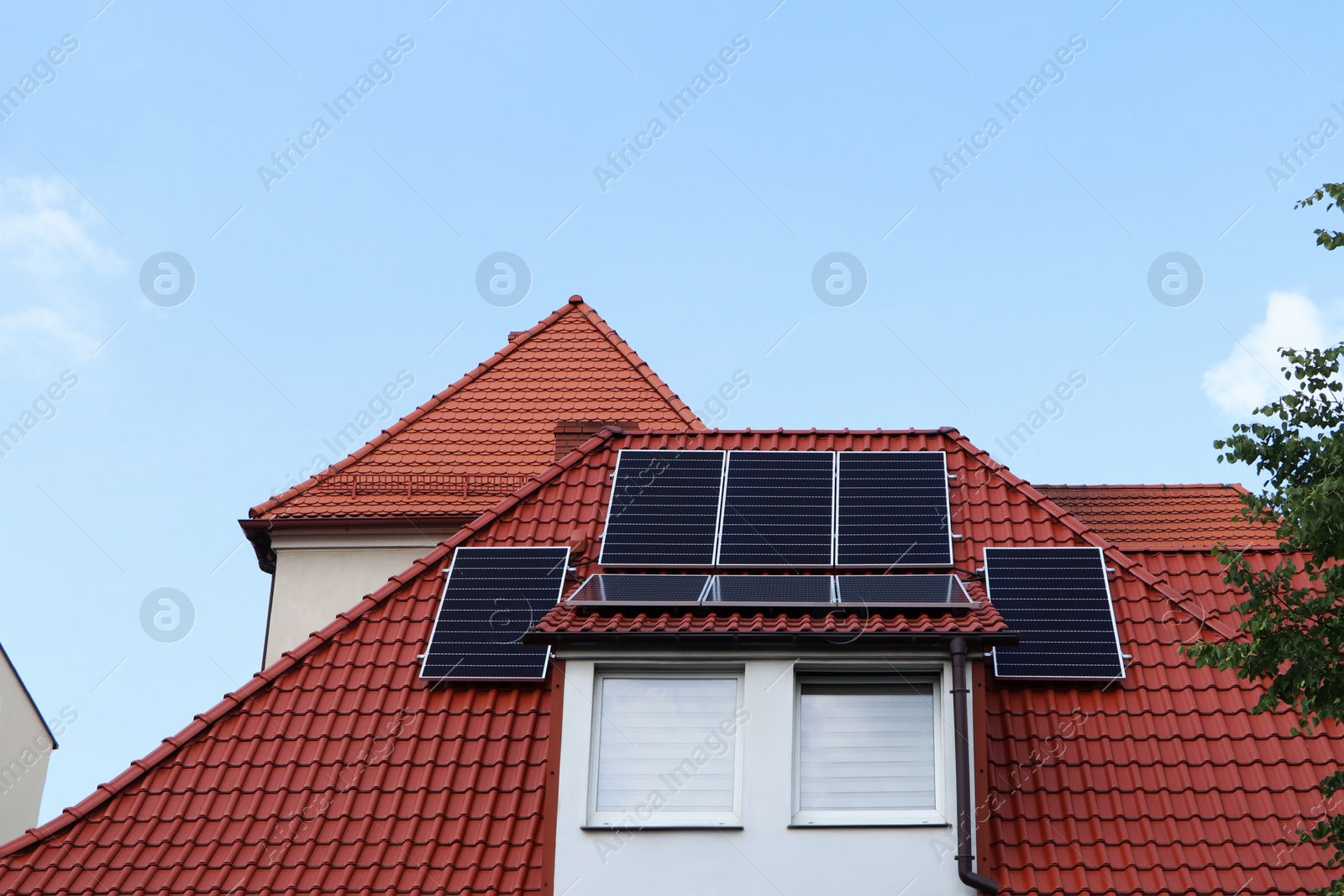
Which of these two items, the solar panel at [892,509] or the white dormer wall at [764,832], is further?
the solar panel at [892,509]

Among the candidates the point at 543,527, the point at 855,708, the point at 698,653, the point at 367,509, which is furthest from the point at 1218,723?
the point at 367,509

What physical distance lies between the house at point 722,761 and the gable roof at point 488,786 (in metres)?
0.02

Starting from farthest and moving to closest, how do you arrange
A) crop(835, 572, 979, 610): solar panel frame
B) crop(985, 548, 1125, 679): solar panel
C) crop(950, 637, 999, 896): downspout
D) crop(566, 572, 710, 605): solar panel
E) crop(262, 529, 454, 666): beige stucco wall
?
crop(262, 529, 454, 666): beige stucco wall, crop(985, 548, 1125, 679): solar panel, crop(566, 572, 710, 605): solar panel, crop(835, 572, 979, 610): solar panel frame, crop(950, 637, 999, 896): downspout

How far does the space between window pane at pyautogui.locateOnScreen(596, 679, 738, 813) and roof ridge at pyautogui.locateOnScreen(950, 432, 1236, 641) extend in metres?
4.84

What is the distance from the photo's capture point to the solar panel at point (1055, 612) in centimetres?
1274

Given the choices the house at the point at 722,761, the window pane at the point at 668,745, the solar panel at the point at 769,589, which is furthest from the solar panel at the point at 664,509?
the window pane at the point at 668,745

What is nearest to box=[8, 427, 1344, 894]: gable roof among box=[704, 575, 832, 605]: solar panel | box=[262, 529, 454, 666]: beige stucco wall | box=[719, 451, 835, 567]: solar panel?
box=[719, 451, 835, 567]: solar panel

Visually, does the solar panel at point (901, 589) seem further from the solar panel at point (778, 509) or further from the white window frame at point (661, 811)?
the white window frame at point (661, 811)

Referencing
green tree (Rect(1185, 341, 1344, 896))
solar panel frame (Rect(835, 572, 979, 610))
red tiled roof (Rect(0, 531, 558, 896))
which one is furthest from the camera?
solar panel frame (Rect(835, 572, 979, 610))

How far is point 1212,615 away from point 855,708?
445 cm

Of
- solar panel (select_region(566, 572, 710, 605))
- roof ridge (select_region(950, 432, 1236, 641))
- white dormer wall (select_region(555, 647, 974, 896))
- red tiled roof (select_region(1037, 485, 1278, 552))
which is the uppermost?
red tiled roof (select_region(1037, 485, 1278, 552))

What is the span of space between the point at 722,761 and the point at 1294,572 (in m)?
4.40

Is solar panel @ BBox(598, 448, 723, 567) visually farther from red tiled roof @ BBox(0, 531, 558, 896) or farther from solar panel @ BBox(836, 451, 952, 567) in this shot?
red tiled roof @ BBox(0, 531, 558, 896)

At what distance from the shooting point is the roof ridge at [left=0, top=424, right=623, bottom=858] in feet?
39.6
